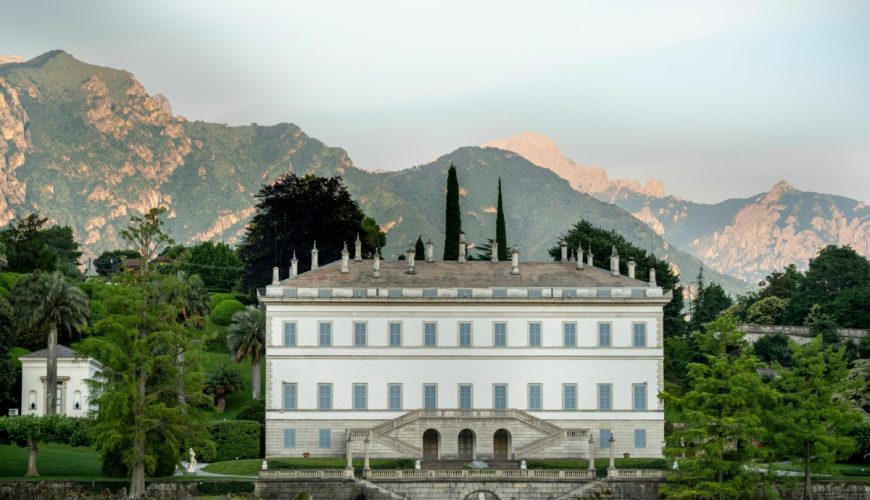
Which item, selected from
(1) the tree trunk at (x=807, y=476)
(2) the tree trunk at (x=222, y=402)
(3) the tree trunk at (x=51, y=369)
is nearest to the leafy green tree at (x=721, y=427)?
(1) the tree trunk at (x=807, y=476)

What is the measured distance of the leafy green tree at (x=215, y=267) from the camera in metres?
132

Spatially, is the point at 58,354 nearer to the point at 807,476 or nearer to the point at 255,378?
the point at 255,378

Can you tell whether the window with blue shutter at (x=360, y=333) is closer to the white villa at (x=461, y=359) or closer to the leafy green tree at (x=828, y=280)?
the white villa at (x=461, y=359)

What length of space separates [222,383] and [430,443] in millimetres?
17325

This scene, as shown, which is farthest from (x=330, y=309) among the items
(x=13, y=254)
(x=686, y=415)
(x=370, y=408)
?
(x=13, y=254)

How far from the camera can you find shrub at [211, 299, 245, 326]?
104m

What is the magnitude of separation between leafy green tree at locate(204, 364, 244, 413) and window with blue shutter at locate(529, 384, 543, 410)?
67.9ft

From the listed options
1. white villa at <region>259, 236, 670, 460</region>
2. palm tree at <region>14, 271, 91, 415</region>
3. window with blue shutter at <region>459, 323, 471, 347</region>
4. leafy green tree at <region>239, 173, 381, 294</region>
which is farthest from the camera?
leafy green tree at <region>239, 173, 381, 294</region>

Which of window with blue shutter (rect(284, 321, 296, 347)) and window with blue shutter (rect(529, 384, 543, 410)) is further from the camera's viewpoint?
window with blue shutter (rect(529, 384, 543, 410))

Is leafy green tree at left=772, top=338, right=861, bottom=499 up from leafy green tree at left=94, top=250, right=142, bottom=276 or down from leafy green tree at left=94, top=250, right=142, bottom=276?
down

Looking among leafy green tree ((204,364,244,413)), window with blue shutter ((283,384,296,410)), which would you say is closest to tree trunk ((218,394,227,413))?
leafy green tree ((204,364,244,413))

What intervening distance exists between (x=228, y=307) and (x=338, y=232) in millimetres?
12343

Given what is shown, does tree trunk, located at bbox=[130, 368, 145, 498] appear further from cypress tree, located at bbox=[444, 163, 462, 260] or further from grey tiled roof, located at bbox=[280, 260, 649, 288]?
cypress tree, located at bbox=[444, 163, 462, 260]

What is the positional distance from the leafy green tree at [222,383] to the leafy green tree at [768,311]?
51.7m
